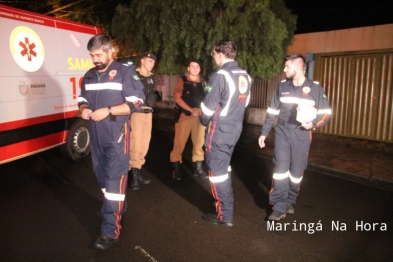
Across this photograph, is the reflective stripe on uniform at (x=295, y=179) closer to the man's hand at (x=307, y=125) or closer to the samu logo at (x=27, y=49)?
the man's hand at (x=307, y=125)

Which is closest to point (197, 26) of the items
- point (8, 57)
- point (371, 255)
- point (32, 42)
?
point (32, 42)

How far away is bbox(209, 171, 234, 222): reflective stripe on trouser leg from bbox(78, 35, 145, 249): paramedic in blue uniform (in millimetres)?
984

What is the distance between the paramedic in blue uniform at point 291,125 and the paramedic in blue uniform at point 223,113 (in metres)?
0.48

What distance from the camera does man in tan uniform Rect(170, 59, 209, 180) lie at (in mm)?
5273

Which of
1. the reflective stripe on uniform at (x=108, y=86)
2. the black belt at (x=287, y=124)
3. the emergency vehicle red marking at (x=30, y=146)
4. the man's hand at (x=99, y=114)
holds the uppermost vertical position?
the reflective stripe on uniform at (x=108, y=86)

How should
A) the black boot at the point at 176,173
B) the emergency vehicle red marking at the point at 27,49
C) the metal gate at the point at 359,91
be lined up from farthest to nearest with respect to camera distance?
the metal gate at the point at 359,91, the black boot at the point at 176,173, the emergency vehicle red marking at the point at 27,49

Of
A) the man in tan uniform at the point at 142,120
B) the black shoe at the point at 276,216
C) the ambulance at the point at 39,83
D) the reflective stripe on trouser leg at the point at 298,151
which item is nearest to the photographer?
the reflective stripe on trouser leg at the point at 298,151

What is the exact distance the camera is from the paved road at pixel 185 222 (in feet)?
10.6

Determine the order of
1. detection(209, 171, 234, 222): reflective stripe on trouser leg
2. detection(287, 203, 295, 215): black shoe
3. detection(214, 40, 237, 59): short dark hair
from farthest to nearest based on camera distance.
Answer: detection(287, 203, 295, 215): black shoe → detection(209, 171, 234, 222): reflective stripe on trouser leg → detection(214, 40, 237, 59): short dark hair

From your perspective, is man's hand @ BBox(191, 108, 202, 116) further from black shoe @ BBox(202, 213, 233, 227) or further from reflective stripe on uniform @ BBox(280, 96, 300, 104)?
black shoe @ BBox(202, 213, 233, 227)

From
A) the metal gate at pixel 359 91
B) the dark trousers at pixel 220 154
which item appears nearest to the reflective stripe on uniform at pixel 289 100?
the dark trousers at pixel 220 154

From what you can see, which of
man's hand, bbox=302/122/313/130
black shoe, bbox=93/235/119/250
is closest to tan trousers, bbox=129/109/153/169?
black shoe, bbox=93/235/119/250

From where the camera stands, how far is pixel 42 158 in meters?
6.43

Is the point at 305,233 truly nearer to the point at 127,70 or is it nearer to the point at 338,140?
the point at 127,70
